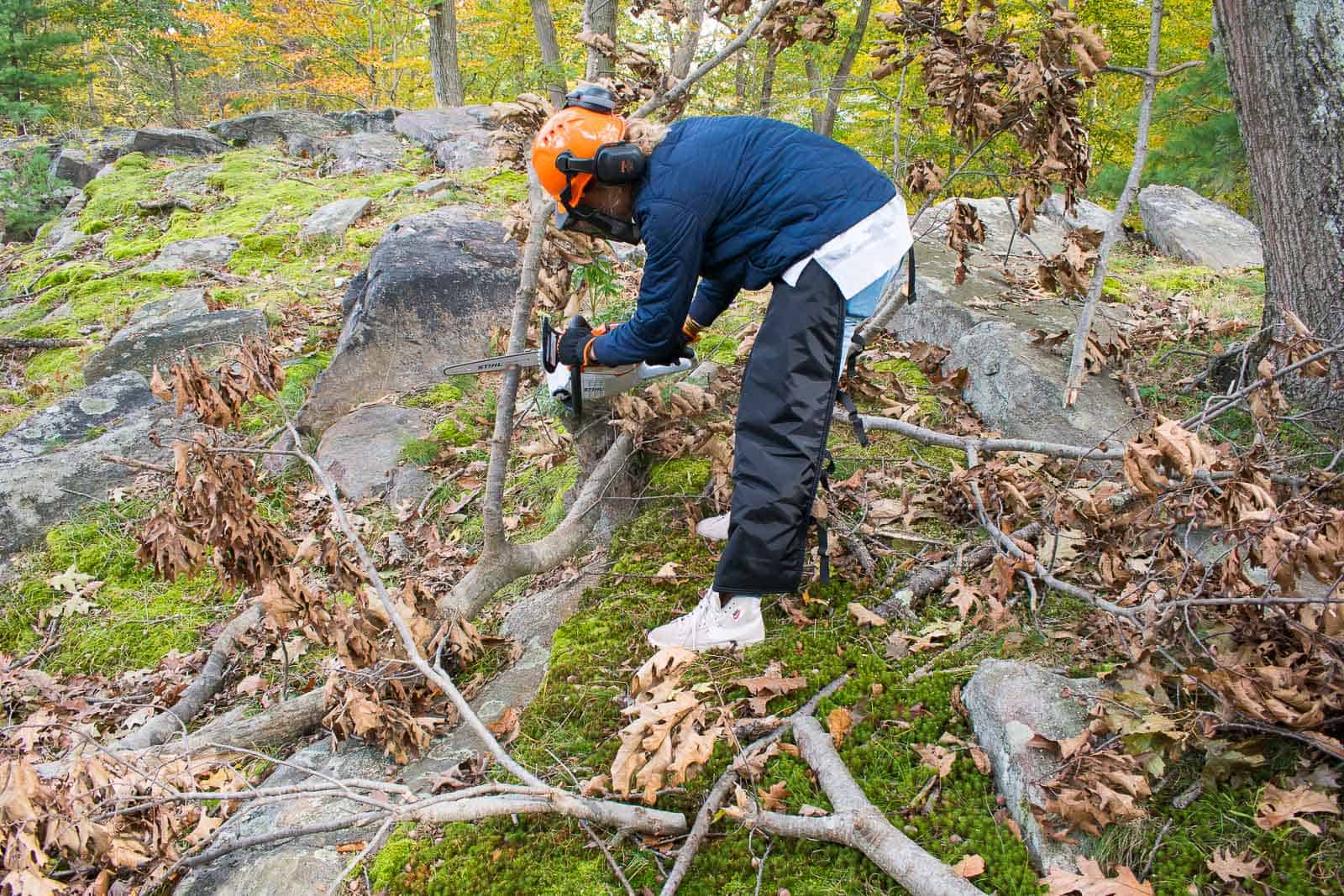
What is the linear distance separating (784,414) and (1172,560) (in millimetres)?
1316

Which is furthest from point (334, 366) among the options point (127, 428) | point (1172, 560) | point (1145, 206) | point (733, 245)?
point (1145, 206)

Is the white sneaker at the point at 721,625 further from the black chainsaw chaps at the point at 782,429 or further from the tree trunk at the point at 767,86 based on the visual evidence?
the tree trunk at the point at 767,86

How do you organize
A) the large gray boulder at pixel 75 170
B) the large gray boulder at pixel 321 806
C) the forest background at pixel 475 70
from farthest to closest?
the large gray boulder at pixel 75 170, the forest background at pixel 475 70, the large gray boulder at pixel 321 806

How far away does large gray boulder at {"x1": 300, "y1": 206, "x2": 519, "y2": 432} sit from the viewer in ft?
20.7

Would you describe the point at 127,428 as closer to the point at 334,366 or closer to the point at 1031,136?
the point at 334,366

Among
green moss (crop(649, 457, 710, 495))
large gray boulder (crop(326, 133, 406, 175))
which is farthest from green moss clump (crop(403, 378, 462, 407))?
large gray boulder (crop(326, 133, 406, 175))

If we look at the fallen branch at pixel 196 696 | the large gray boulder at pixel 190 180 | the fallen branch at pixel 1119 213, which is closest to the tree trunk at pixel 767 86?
the large gray boulder at pixel 190 180

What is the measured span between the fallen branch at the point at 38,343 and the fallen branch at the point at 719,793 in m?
8.52

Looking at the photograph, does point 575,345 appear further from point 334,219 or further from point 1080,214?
point 334,219

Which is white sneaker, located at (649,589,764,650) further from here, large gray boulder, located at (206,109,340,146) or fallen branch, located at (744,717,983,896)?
large gray boulder, located at (206,109,340,146)

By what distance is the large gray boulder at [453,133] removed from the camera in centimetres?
1188

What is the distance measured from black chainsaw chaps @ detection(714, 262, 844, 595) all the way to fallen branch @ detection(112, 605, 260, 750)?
2749mm

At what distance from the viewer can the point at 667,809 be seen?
244 centimetres

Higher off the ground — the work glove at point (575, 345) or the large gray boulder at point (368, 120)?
the large gray boulder at point (368, 120)
